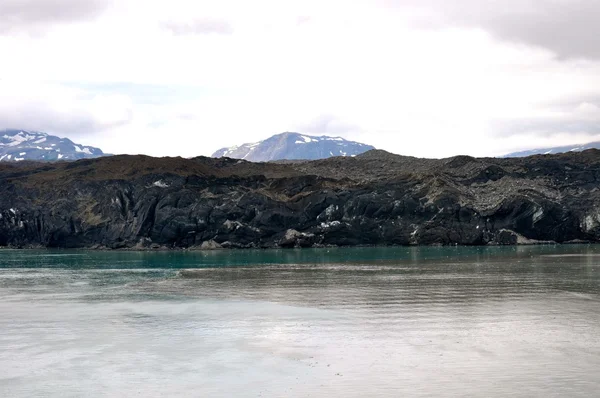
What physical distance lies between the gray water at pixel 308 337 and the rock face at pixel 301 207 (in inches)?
3170

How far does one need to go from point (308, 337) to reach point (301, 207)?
11623cm

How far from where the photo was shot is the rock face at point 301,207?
14500 cm

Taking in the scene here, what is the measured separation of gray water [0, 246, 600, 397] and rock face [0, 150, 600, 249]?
80.5 metres

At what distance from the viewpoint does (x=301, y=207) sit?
151 meters

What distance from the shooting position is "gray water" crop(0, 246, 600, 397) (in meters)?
25.2

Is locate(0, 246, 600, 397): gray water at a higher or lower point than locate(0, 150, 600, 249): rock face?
lower

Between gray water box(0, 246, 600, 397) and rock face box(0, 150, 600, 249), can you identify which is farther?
rock face box(0, 150, 600, 249)

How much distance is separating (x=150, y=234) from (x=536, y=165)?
94149mm

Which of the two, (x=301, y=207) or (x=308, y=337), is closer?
(x=308, y=337)

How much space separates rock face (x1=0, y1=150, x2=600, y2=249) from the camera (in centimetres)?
14500

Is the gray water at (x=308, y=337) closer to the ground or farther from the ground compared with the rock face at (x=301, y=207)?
closer to the ground

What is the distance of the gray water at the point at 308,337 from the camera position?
2517 centimetres

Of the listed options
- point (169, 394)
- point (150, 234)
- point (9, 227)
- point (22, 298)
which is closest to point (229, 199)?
point (150, 234)

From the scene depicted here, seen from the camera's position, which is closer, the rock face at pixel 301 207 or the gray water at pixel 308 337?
the gray water at pixel 308 337
